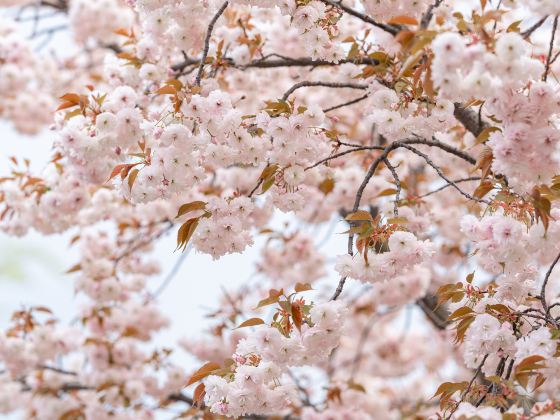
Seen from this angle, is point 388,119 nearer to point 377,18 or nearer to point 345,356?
point 377,18

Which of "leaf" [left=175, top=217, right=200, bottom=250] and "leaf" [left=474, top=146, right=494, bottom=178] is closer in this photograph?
"leaf" [left=474, top=146, right=494, bottom=178]

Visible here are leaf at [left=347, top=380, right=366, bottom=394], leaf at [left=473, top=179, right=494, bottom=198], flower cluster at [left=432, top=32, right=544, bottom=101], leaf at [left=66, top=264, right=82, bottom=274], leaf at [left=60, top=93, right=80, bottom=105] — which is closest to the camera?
flower cluster at [left=432, top=32, right=544, bottom=101]

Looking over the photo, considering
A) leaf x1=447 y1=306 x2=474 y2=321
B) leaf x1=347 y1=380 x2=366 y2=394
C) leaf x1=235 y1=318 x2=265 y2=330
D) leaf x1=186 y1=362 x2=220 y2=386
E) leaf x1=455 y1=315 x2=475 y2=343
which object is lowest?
leaf x1=455 y1=315 x2=475 y2=343

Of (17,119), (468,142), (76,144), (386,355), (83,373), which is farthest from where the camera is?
(386,355)

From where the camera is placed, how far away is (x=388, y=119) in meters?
2.01

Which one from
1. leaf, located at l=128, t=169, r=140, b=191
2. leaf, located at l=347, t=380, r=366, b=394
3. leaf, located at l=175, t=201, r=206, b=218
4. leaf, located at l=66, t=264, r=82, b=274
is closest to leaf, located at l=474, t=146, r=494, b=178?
leaf, located at l=175, t=201, r=206, b=218

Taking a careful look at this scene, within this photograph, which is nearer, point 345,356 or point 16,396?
point 16,396

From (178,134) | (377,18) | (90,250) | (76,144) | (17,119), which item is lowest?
(178,134)

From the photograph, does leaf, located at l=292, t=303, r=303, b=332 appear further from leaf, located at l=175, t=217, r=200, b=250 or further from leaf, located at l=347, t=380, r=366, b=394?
leaf, located at l=347, t=380, r=366, b=394

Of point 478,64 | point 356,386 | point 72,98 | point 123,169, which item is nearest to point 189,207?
point 123,169

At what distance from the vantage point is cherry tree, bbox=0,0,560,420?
1541mm

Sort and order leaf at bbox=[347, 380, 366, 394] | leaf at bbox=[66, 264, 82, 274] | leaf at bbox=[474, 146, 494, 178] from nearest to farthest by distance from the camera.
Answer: leaf at bbox=[474, 146, 494, 178]
leaf at bbox=[347, 380, 366, 394]
leaf at bbox=[66, 264, 82, 274]

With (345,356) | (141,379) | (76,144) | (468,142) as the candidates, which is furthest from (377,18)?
(345,356)

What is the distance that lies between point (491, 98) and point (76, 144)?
132 cm
